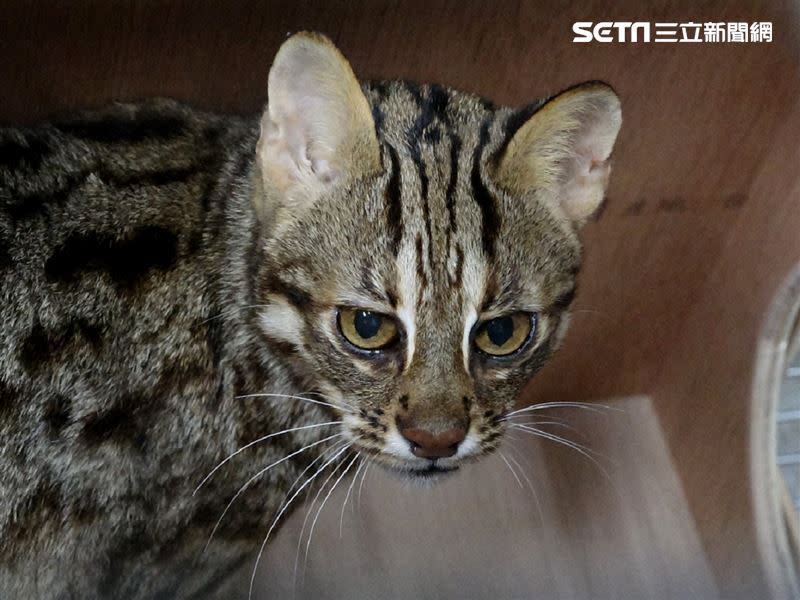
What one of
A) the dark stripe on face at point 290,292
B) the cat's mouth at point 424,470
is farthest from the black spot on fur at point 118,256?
the cat's mouth at point 424,470

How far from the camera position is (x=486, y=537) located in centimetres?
104

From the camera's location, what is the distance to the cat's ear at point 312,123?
80 cm

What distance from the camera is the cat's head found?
83cm

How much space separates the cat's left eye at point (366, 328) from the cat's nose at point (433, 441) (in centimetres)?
8

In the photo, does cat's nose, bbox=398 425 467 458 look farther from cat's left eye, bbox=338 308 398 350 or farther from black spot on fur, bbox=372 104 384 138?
black spot on fur, bbox=372 104 384 138

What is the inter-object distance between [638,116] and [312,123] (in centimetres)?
36

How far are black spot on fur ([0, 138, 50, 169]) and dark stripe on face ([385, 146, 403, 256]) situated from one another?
362mm

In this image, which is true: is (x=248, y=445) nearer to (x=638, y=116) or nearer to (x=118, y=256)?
(x=118, y=256)

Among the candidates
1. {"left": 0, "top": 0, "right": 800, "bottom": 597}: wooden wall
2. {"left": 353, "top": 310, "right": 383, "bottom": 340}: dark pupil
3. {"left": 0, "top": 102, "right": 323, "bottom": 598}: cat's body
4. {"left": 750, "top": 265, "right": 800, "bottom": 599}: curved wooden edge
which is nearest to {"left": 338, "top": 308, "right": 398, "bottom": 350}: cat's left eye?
{"left": 353, "top": 310, "right": 383, "bottom": 340}: dark pupil

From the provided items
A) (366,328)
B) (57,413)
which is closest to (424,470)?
(366,328)

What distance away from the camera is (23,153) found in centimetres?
91

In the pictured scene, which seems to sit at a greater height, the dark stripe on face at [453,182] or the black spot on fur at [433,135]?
the black spot on fur at [433,135]

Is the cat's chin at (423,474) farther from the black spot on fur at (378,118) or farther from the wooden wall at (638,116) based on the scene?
the black spot on fur at (378,118)

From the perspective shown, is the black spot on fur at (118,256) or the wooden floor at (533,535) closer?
the black spot on fur at (118,256)
